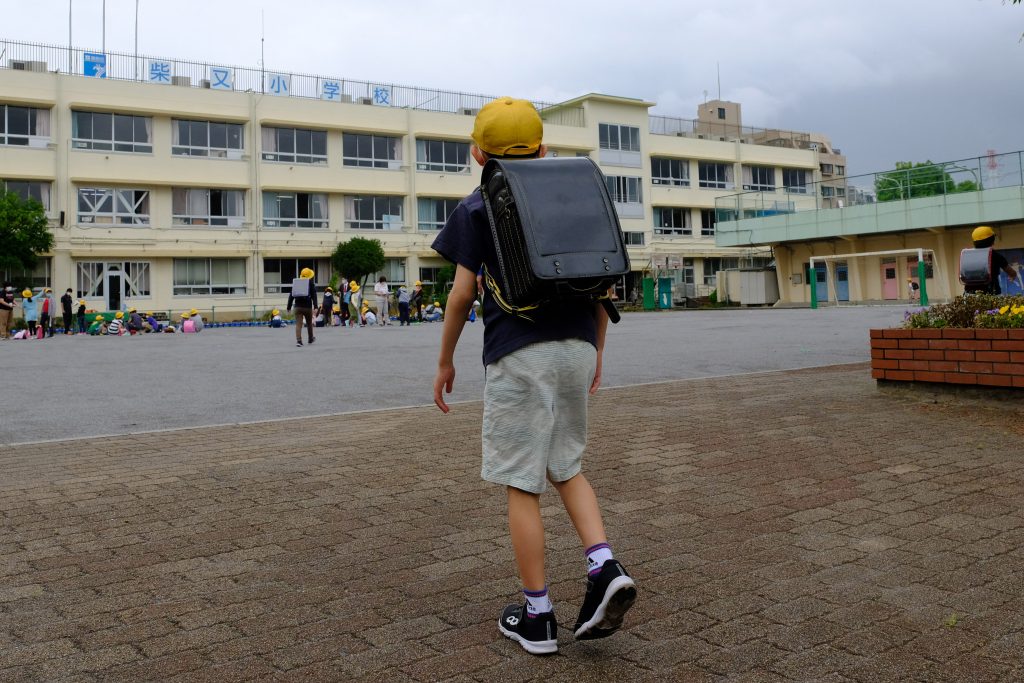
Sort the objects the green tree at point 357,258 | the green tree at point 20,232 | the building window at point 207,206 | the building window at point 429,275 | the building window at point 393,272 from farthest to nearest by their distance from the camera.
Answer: the building window at point 429,275, the building window at point 393,272, the green tree at point 357,258, the building window at point 207,206, the green tree at point 20,232

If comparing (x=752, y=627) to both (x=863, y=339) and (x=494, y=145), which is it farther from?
(x=863, y=339)

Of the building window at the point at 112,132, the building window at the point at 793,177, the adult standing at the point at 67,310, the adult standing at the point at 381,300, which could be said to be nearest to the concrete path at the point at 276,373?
the adult standing at the point at 67,310

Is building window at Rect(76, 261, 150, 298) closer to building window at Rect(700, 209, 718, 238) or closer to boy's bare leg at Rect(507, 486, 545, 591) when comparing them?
building window at Rect(700, 209, 718, 238)

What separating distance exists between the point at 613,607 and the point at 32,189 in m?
44.6

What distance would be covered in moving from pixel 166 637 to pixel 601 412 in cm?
521

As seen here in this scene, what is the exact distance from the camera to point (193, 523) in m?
4.40

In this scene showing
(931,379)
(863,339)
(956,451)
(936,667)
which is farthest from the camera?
(863,339)

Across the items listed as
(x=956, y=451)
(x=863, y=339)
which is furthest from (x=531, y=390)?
(x=863, y=339)

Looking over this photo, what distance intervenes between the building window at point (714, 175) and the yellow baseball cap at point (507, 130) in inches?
2437

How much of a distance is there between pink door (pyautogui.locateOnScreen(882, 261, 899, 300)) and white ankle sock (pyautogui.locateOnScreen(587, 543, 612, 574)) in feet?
147

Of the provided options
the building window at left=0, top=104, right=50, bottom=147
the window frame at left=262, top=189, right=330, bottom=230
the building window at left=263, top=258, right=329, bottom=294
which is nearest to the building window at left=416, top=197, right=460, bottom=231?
the window frame at left=262, top=189, right=330, bottom=230

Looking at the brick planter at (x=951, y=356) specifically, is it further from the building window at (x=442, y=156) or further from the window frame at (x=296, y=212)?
the building window at (x=442, y=156)

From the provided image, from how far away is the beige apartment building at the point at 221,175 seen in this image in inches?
1614

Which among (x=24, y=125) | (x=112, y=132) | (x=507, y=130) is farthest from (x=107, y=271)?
(x=507, y=130)
